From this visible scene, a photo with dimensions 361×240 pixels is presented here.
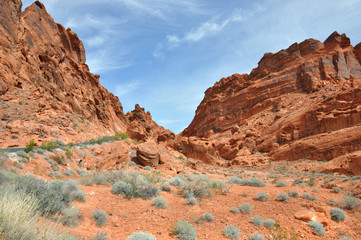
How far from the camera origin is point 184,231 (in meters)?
5.25

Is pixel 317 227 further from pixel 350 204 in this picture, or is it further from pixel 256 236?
pixel 350 204

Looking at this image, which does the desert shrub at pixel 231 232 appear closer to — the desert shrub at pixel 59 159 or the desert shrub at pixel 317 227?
the desert shrub at pixel 317 227

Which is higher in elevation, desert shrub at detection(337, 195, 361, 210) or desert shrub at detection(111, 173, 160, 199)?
desert shrub at detection(111, 173, 160, 199)

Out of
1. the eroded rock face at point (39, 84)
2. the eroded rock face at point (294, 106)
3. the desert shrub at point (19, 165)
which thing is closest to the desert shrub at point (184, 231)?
the desert shrub at point (19, 165)

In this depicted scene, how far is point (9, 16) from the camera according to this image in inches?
1209

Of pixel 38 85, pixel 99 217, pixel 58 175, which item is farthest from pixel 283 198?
pixel 38 85

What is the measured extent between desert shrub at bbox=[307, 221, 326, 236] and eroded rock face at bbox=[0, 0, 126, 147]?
67.3ft

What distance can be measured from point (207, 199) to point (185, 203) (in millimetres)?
1091

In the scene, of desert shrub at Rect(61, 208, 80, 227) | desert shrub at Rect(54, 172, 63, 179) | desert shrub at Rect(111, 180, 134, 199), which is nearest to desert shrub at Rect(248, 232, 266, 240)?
desert shrub at Rect(111, 180, 134, 199)

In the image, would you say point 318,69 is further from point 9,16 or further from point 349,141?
point 9,16

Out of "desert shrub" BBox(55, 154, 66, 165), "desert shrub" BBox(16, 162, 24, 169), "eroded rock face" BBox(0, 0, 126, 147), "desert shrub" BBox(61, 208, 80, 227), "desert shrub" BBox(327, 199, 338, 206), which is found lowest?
"desert shrub" BBox(327, 199, 338, 206)

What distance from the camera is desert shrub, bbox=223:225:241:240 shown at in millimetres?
5528

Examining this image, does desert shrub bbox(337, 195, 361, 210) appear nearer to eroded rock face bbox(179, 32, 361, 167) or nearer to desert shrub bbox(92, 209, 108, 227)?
desert shrub bbox(92, 209, 108, 227)

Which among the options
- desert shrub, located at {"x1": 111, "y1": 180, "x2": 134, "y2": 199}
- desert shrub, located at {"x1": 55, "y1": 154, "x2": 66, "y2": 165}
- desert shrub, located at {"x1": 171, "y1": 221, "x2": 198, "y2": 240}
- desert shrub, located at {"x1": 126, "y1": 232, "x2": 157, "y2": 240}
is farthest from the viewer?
desert shrub, located at {"x1": 55, "y1": 154, "x2": 66, "y2": 165}
